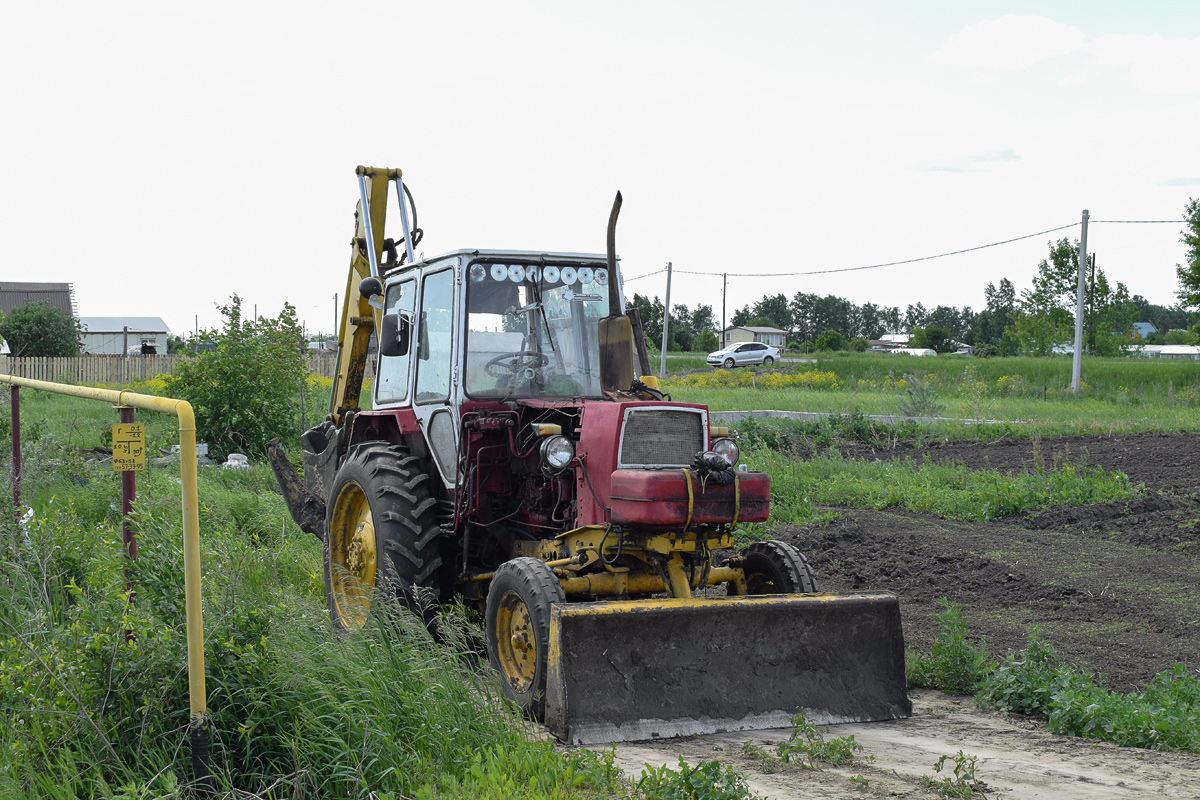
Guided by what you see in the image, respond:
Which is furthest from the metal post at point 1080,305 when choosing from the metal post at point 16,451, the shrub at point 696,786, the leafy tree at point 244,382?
the shrub at point 696,786

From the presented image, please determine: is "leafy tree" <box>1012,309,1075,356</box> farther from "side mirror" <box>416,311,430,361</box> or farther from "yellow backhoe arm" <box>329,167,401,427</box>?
"side mirror" <box>416,311,430,361</box>

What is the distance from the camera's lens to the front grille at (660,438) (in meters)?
5.63

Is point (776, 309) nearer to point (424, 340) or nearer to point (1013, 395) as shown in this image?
point (1013, 395)

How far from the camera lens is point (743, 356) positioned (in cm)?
5003

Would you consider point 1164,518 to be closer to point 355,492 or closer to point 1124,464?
point 1124,464

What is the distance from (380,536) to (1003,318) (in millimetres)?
87803

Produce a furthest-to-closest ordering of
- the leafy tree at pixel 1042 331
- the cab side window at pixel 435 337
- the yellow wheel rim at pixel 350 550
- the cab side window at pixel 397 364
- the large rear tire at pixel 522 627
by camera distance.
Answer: the leafy tree at pixel 1042 331 → the cab side window at pixel 397 364 → the yellow wheel rim at pixel 350 550 → the cab side window at pixel 435 337 → the large rear tire at pixel 522 627

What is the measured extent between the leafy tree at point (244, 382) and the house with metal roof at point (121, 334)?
5949 centimetres

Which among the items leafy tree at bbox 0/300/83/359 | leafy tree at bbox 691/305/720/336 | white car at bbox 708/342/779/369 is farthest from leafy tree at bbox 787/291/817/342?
leafy tree at bbox 0/300/83/359

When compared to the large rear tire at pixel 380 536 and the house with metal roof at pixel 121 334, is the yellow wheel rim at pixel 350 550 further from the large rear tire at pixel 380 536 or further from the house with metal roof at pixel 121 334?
the house with metal roof at pixel 121 334

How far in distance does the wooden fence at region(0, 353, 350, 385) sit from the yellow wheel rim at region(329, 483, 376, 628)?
26895 millimetres

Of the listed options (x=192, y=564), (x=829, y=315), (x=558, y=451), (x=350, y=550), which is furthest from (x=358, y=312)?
(x=829, y=315)

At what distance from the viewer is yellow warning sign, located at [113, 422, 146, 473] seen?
4.05 metres

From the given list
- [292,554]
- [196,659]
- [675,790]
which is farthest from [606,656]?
[292,554]
